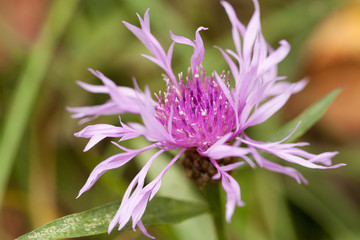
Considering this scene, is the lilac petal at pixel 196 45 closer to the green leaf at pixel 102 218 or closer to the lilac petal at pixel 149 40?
the lilac petal at pixel 149 40

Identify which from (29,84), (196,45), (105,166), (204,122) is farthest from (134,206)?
(29,84)

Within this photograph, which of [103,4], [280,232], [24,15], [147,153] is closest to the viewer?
[147,153]

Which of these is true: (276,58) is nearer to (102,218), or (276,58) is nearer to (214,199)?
(214,199)

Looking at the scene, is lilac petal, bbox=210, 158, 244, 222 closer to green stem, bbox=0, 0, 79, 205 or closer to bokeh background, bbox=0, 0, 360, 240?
bokeh background, bbox=0, 0, 360, 240

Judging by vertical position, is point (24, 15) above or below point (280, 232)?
above

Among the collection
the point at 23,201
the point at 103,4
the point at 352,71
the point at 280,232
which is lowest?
the point at 280,232

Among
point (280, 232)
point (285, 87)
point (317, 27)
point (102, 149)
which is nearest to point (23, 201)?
point (102, 149)

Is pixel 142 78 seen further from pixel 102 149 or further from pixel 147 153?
pixel 147 153
